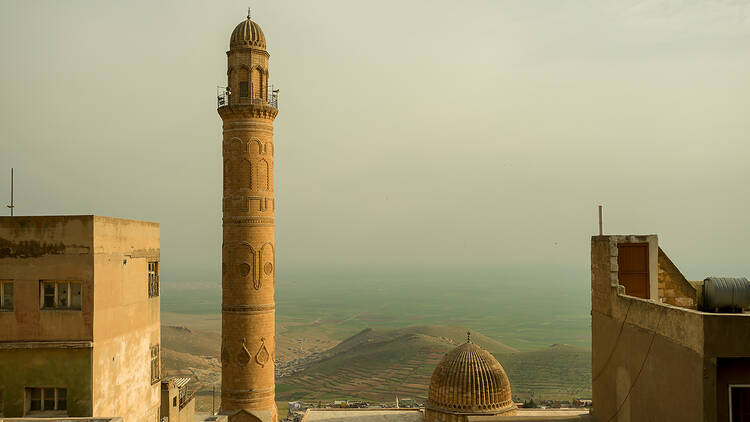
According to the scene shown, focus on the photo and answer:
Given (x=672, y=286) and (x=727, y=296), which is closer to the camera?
(x=727, y=296)

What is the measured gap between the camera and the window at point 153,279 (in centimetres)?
1562

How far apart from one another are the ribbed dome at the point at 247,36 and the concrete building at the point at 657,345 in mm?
16858

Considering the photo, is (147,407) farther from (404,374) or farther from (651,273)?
(404,374)

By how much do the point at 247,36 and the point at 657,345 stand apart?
20.4m

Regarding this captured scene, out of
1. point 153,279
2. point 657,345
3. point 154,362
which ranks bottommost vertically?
point 154,362

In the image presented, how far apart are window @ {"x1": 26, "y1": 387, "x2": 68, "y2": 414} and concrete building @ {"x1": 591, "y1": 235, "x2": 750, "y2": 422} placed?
11.4 meters

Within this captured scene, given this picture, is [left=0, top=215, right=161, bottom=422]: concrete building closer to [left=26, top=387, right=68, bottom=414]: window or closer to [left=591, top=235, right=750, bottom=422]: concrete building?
[left=26, top=387, right=68, bottom=414]: window

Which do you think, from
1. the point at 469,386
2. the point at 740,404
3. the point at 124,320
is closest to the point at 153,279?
the point at 124,320

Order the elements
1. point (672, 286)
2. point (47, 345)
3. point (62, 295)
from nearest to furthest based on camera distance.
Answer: point (47, 345) → point (62, 295) → point (672, 286)

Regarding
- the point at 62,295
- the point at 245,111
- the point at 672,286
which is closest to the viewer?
the point at 62,295

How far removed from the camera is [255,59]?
25359mm

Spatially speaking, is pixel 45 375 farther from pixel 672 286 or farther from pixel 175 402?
pixel 672 286

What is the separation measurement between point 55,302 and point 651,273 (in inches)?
523

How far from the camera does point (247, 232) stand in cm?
2508
